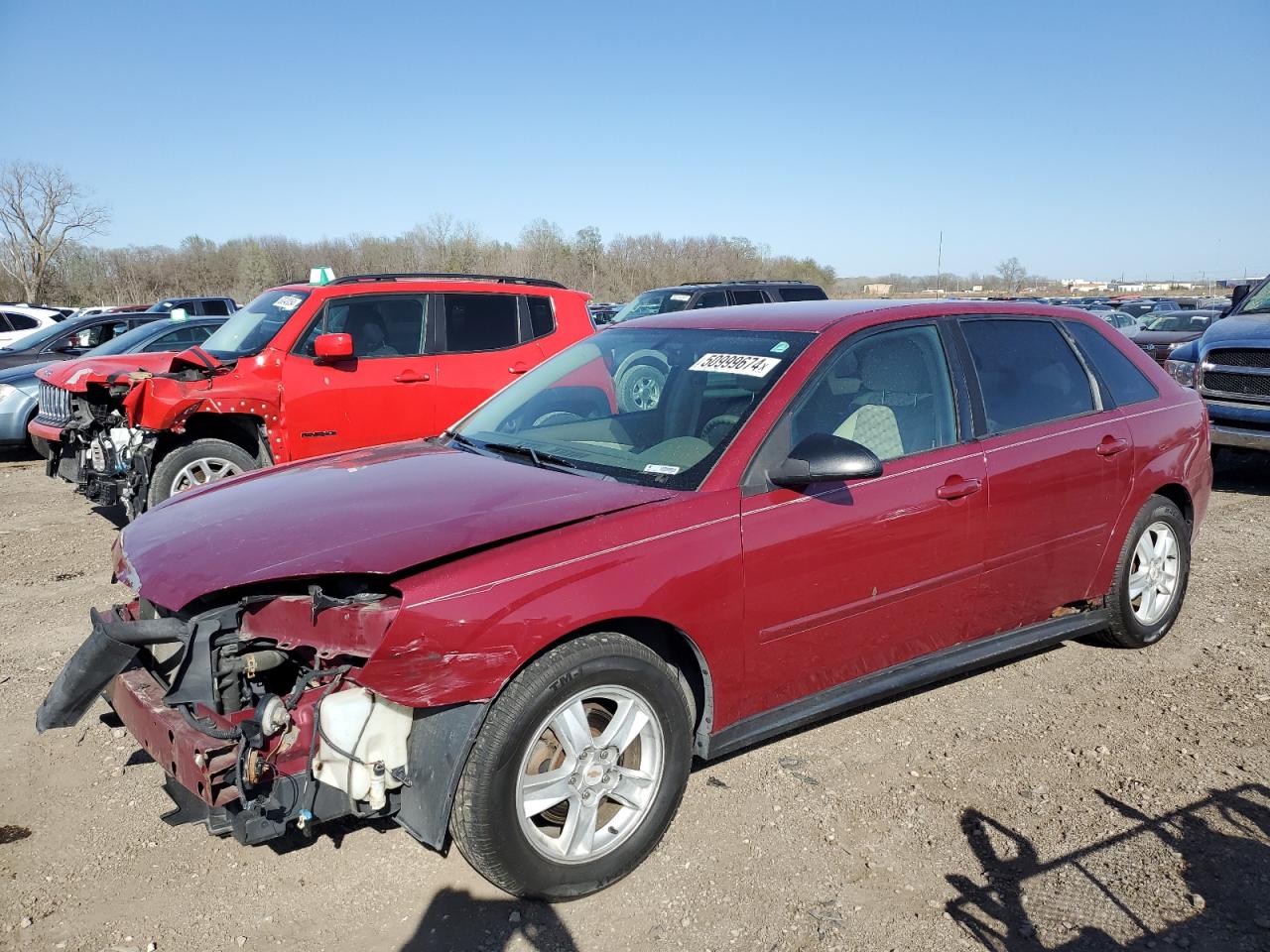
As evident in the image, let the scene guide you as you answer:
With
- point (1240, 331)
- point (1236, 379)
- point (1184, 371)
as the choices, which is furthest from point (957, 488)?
point (1184, 371)

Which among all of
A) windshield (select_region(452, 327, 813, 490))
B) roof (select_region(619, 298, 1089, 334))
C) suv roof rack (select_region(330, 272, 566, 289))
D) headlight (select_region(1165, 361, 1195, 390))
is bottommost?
headlight (select_region(1165, 361, 1195, 390))

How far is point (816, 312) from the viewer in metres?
3.93

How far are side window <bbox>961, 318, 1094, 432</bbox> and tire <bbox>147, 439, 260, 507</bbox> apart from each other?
507 cm

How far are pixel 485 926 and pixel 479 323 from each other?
5.86 metres

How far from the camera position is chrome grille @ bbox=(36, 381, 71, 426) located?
7934 mm

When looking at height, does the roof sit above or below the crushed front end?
above

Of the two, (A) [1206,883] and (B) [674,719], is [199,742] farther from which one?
(A) [1206,883]

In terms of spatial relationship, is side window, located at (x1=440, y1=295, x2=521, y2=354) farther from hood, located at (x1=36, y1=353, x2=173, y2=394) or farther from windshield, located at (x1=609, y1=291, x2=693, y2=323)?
windshield, located at (x1=609, y1=291, x2=693, y2=323)

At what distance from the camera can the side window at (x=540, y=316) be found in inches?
322

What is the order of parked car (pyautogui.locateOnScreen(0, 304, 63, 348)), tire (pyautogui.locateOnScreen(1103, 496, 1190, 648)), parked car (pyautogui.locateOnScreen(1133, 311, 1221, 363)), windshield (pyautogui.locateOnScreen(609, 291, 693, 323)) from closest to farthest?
tire (pyautogui.locateOnScreen(1103, 496, 1190, 648))
windshield (pyautogui.locateOnScreen(609, 291, 693, 323))
parked car (pyautogui.locateOnScreen(0, 304, 63, 348))
parked car (pyautogui.locateOnScreen(1133, 311, 1221, 363))

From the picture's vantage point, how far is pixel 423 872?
2990 millimetres

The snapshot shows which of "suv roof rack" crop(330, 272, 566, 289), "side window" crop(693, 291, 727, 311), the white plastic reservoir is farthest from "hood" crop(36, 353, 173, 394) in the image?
"side window" crop(693, 291, 727, 311)

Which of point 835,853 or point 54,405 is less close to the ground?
point 54,405

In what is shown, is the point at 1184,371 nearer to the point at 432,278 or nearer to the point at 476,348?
the point at 476,348
